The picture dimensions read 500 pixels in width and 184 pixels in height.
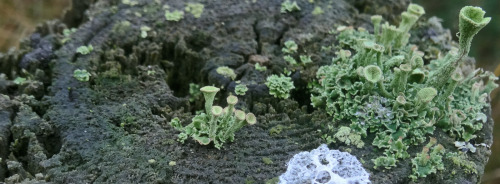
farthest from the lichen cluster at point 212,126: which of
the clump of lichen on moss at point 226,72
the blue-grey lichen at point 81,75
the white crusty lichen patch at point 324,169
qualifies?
the blue-grey lichen at point 81,75

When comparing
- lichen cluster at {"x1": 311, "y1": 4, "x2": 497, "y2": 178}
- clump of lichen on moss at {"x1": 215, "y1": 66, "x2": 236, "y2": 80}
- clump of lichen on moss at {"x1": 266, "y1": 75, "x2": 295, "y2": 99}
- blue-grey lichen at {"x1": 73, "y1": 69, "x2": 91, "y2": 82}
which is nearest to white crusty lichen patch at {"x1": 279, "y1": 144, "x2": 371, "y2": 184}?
lichen cluster at {"x1": 311, "y1": 4, "x2": 497, "y2": 178}

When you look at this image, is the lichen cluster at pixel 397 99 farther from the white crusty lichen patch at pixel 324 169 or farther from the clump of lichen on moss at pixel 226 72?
the clump of lichen on moss at pixel 226 72

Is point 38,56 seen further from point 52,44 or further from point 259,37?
point 259,37

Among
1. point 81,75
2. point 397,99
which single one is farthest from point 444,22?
point 81,75

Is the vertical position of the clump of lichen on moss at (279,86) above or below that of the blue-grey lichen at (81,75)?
above

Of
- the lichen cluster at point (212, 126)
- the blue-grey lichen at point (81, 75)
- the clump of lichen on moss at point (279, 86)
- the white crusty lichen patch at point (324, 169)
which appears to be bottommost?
the white crusty lichen patch at point (324, 169)

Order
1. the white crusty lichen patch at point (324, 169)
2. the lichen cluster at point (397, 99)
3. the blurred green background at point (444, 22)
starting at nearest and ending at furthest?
the white crusty lichen patch at point (324, 169)
the lichen cluster at point (397, 99)
the blurred green background at point (444, 22)

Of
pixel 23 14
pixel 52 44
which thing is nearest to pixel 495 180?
pixel 52 44

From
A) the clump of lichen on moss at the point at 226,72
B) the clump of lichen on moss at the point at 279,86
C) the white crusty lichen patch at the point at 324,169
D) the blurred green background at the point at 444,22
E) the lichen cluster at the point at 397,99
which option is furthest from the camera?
the blurred green background at the point at 444,22
